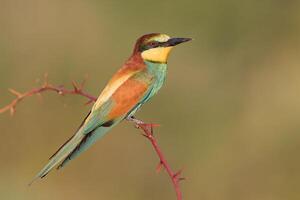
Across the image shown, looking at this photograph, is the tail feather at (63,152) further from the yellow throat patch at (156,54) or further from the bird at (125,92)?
the yellow throat patch at (156,54)

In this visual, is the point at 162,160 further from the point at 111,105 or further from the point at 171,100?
the point at 171,100

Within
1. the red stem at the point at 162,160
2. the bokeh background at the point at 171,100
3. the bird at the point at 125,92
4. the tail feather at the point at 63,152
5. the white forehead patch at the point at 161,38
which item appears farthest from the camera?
the bokeh background at the point at 171,100

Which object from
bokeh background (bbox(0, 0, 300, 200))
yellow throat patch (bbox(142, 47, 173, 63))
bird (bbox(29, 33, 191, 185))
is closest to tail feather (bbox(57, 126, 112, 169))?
bird (bbox(29, 33, 191, 185))

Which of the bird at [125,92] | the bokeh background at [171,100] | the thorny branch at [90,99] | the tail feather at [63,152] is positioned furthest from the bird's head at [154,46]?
the bokeh background at [171,100]

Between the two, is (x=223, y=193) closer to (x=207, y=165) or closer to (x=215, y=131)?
(x=207, y=165)

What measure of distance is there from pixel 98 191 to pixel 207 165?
69 centimetres

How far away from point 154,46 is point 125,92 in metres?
0.18

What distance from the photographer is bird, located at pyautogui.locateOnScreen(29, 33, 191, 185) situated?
2533 mm

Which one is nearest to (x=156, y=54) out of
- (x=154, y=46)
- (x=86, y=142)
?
(x=154, y=46)

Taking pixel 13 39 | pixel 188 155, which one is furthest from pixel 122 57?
pixel 188 155

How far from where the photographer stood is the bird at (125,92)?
2533 millimetres

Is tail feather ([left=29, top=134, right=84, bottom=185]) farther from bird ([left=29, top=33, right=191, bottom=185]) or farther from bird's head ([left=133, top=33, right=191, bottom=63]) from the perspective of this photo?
bird's head ([left=133, top=33, right=191, bottom=63])

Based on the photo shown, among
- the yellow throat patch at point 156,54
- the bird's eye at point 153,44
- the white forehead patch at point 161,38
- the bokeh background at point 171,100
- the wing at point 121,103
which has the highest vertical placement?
the white forehead patch at point 161,38

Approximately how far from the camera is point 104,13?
6477 mm
